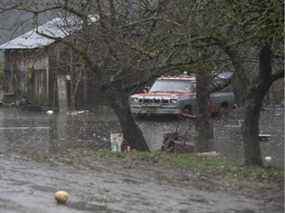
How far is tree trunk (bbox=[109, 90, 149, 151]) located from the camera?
1708 centimetres

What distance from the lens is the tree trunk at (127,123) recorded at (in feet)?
56.0

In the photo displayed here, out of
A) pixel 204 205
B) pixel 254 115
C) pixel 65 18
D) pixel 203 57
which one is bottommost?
pixel 204 205

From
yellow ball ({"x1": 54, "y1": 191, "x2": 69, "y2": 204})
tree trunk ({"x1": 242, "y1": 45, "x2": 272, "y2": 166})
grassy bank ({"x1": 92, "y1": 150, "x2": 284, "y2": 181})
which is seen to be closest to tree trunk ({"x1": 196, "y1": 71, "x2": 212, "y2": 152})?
grassy bank ({"x1": 92, "y1": 150, "x2": 284, "y2": 181})

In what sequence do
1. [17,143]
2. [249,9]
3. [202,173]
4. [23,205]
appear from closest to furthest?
1. [23,205]
2. [249,9]
3. [202,173]
4. [17,143]

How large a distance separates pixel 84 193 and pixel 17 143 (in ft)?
37.1

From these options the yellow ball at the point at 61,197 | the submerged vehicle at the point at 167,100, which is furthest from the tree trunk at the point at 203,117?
the yellow ball at the point at 61,197

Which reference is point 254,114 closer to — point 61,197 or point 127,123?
point 127,123

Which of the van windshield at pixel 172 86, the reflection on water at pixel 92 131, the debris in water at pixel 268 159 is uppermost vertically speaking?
the van windshield at pixel 172 86

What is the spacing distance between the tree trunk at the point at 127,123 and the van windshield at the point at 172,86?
48.9 feet

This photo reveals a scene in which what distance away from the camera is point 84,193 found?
9.29 meters

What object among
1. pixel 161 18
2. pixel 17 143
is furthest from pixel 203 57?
pixel 17 143

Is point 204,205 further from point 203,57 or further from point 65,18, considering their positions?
point 65,18

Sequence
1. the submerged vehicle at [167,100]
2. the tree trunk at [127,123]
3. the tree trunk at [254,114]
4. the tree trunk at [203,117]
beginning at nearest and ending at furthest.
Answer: the tree trunk at [254,114], the tree trunk at [127,123], the tree trunk at [203,117], the submerged vehicle at [167,100]

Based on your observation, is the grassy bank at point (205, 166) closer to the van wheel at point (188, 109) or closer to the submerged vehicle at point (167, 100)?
the submerged vehicle at point (167, 100)
